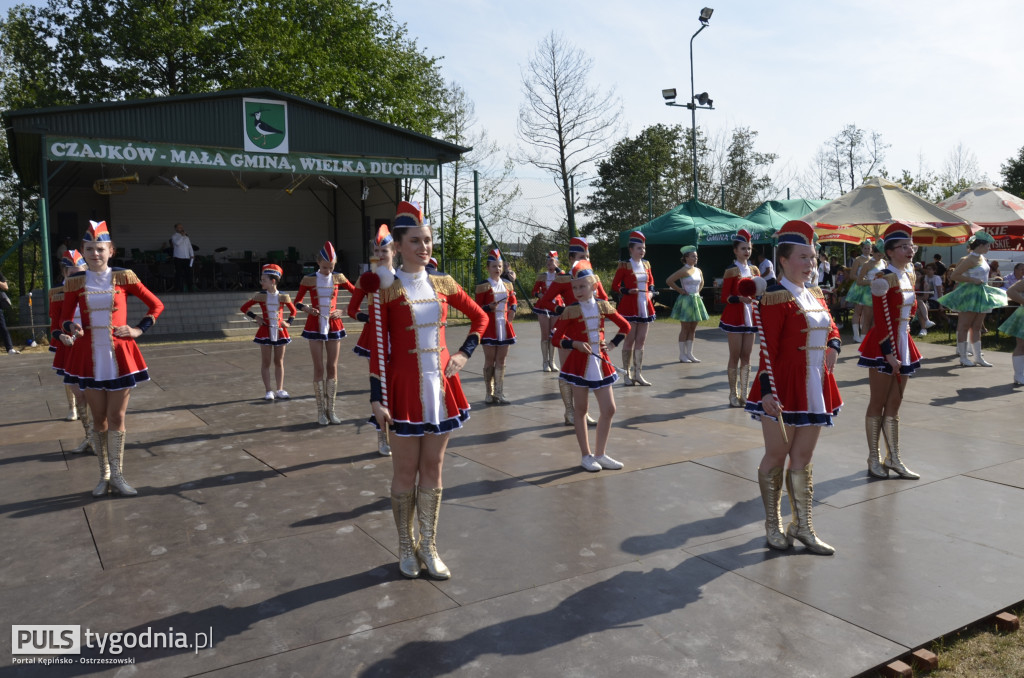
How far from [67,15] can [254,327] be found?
59.4 feet

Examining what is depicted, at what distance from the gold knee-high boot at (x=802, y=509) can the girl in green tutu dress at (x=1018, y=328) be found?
824 centimetres

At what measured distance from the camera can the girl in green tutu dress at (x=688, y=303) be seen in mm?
13133

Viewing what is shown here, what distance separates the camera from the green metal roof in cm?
1867

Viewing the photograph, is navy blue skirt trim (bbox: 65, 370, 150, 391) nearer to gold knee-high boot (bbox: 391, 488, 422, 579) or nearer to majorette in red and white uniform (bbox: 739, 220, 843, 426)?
gold knee-high boot (bbox: 391, 488, 422, 579)

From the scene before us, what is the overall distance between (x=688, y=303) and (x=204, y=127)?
542 inches

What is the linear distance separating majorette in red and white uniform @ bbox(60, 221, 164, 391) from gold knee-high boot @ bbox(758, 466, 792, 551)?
4807mm

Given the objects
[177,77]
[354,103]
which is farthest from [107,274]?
[354,103]

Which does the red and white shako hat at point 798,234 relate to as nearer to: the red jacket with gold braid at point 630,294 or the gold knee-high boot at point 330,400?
the gold knee-high boot at point 330,400

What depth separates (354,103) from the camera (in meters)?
35.4

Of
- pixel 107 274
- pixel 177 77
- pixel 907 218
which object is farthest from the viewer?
pixel 177 77

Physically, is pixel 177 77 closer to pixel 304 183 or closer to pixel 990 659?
pixel 304 183

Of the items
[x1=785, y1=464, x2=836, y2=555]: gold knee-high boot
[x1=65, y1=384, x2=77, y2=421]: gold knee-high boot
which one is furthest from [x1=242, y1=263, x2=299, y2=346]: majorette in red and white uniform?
[x1=785, y1=464, x2=836, y2=555]: gold knee-high boot

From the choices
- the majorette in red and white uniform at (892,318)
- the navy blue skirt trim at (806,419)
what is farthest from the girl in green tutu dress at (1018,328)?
the navy blue skirt trim at (806,419)

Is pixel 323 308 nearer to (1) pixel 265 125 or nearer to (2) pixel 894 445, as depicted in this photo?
(2) pixel 894 445
